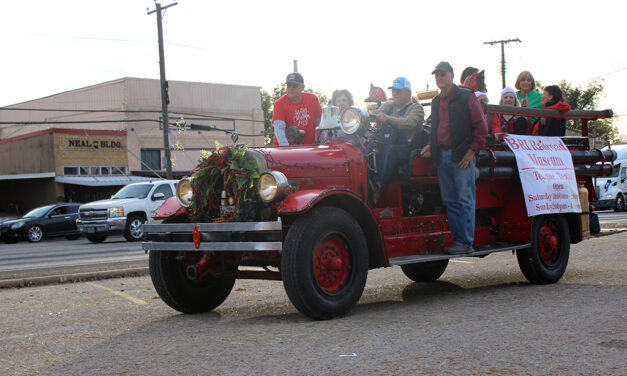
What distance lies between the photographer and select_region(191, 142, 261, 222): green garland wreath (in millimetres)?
5859

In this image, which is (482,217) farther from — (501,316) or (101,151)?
(101,151)

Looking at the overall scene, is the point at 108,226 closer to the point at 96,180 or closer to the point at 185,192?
the point at 185,192

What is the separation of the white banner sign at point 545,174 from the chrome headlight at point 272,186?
3252mm

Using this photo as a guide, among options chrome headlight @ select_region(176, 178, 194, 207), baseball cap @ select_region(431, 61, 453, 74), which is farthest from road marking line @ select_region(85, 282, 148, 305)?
baseball cap @ select_region(431, 61, 453, 74)

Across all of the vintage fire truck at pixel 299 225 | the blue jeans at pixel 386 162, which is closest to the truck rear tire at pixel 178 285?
the vintage fire truck at pixel 299 225

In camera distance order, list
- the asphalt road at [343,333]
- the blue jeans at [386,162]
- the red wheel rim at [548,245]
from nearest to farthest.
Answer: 1. the asphalt road at [343,333]
2. the blue jeans at [386,162]
3. the red wheel rim at [548,245]

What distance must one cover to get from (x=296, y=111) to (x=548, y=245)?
3.30 metres

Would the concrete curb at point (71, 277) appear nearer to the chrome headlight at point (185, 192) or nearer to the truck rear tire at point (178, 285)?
the truck rear tire at point (178, 285)

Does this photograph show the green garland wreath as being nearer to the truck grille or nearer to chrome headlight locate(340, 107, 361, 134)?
chrome headlight locate(340, 107, 361, 134)

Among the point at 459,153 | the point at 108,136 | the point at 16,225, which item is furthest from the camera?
the point at 108,136

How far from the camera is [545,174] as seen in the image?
26.6 ft

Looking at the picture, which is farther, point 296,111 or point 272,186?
point 296,111

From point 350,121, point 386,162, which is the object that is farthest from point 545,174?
point 350,121

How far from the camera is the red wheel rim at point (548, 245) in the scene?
8.04 metres
